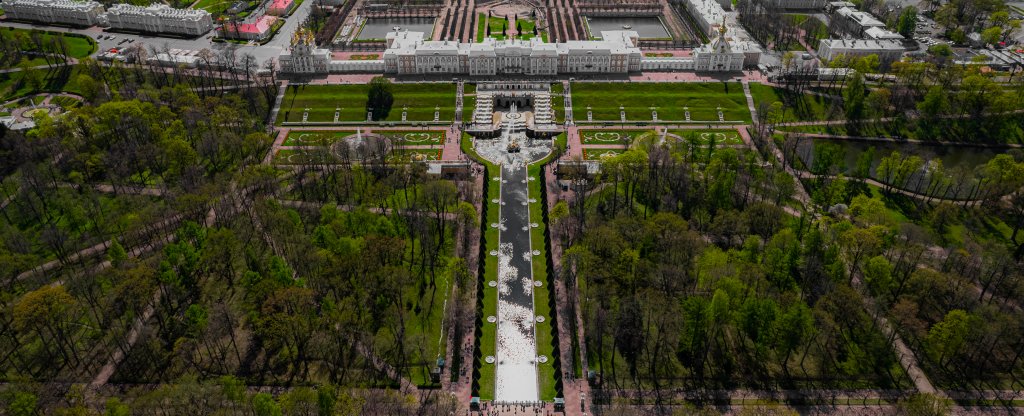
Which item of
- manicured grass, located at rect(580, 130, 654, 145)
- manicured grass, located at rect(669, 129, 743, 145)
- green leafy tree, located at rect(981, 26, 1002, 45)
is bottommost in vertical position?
manicured grass, located at rect(580, 130, 654, 145)

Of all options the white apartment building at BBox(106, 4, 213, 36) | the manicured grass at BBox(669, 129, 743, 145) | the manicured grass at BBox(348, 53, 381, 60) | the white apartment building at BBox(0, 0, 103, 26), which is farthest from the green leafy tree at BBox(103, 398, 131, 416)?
the white apartment building at BBox(0, 0, 103, 26)

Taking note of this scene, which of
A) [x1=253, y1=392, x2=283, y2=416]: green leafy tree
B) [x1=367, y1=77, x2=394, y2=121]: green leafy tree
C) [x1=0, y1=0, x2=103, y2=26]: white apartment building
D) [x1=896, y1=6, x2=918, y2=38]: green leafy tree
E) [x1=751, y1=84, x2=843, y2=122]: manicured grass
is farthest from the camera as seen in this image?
[x1=0, y1=0, x2=103, y2=26]: white apartment building

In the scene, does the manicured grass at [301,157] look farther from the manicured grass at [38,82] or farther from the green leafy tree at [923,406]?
the green leafy tree at [923,406]

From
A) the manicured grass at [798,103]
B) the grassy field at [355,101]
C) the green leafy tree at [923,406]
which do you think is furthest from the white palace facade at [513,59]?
the green leafy tree at [923,406]

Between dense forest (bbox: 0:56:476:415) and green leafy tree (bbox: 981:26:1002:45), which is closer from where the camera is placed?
dense forest (bbox: 0:56:476:415)

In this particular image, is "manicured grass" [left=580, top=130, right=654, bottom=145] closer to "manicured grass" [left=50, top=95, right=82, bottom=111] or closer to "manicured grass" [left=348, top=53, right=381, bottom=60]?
"manicured grass" [left=348, top=53, right=381, bottom=60]

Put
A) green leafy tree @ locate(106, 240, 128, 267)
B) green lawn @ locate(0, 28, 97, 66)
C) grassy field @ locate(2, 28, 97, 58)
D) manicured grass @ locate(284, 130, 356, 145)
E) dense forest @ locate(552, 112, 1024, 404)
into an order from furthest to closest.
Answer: grassy field @ locate(2, 28, 97, 58)
green lawn @ locate(0, 28, 97, 66)
manicured grass @ locate(284, 130, 356, 145)
green leafy tree @ locate(106, 240, 128, 267)
dense forest @ locate(552, 112, 1024, 404)

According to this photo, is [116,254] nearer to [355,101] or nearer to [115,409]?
[115,409]

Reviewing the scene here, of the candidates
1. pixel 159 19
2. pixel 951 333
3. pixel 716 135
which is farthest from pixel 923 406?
pixel 159 19
